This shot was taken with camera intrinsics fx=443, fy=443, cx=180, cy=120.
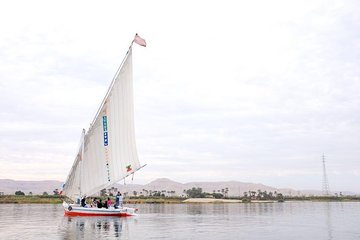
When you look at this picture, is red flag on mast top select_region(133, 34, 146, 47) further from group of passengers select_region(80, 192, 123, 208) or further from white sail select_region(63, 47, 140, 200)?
group of passengers select_region(80, 192, 123, 208)

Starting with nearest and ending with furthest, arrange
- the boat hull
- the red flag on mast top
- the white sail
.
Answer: the white sail → the red flag on mast top → the boat hull

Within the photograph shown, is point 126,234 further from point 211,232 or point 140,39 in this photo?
point 140,39

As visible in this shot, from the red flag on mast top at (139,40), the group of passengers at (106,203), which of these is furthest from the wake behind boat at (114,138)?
the group of passengers at (106,203)

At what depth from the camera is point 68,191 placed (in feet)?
161

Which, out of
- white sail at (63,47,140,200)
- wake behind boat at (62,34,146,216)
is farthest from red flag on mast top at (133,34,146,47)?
white sail at (63,47,140,200)

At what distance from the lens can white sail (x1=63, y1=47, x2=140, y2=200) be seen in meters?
44.2

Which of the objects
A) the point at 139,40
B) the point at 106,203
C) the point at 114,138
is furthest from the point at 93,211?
the point at 139,40

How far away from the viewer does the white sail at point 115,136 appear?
4422 cm

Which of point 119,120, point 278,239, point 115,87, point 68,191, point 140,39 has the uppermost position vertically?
point 140,39

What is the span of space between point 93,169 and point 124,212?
5822 mm

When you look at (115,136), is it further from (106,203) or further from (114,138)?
(106,203)

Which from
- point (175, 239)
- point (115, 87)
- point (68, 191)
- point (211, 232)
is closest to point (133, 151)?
point (115, 87)

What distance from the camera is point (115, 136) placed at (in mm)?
44500

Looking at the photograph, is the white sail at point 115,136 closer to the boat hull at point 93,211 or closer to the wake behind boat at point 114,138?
the wake behind boat at point 114,138
